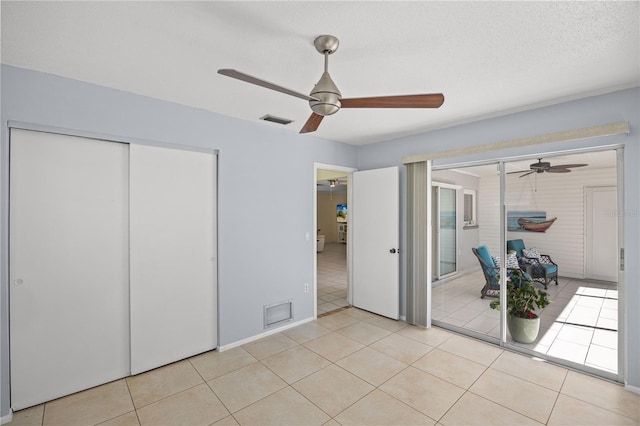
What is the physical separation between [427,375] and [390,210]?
2028mm

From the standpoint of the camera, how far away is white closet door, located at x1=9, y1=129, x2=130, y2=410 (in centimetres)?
216

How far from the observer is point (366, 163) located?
14.8 feet

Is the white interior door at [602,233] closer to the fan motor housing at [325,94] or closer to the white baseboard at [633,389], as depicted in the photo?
the white baseboard at [633,389]

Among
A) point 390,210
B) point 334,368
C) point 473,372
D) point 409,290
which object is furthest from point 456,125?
point 334,368

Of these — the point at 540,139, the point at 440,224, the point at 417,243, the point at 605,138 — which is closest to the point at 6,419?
the point at 417,243

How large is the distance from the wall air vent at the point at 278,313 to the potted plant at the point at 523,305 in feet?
8.23

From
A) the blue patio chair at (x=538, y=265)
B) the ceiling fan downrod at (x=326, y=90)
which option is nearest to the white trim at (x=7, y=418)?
the ceiling fan downrod at (x=326, y=90)

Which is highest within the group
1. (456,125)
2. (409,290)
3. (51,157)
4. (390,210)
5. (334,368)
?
(456,125)

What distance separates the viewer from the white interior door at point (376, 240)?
395cm

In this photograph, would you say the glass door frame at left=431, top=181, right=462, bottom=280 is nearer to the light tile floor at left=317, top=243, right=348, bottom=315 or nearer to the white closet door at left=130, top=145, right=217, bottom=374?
the light tile floor at left=317, top=243, right=348, bottom=315

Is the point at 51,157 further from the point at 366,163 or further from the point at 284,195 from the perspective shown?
the point at 366,163

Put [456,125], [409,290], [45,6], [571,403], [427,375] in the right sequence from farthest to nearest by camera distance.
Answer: [409,290], [456,125], [427,375], [571,403], [45,6]

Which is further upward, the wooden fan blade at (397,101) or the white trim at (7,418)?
the wooden fan blade at (397,101)

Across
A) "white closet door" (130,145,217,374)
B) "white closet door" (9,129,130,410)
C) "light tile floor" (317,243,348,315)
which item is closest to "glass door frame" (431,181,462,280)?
"light tile floor" (317,243,348,315)
